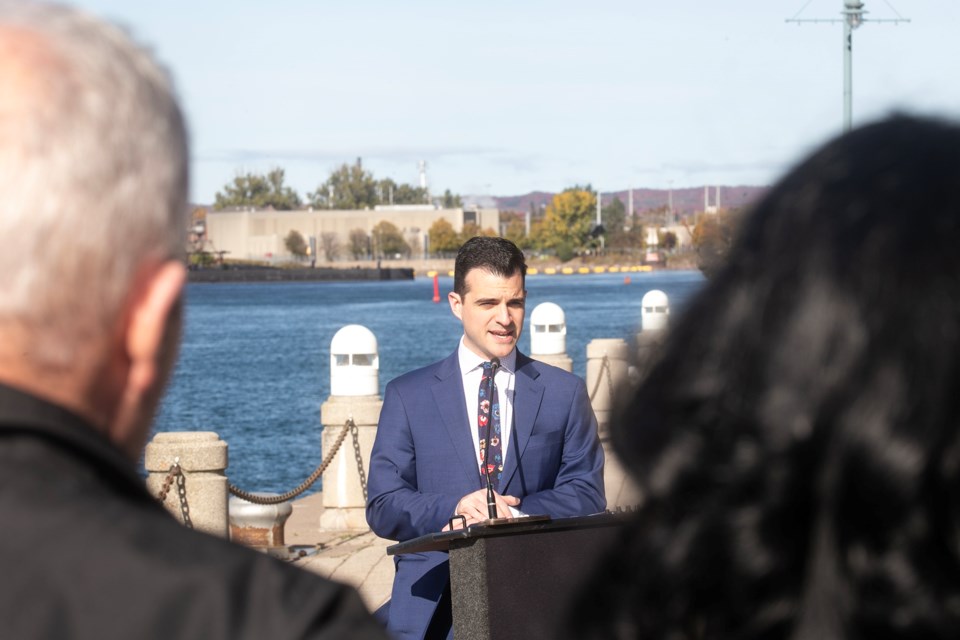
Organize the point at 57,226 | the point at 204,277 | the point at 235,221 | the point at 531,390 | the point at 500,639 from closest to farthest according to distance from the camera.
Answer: the point at 57,226
the point at 500,639
the point at 531,390
the point at 204,277
the point at 235,221

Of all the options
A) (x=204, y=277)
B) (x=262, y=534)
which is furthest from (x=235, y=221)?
(x=262, y=534)

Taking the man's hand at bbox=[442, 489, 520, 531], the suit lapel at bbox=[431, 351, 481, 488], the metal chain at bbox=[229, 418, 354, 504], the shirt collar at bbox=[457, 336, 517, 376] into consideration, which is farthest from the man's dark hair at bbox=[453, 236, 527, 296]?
the metal chain at bbox=[229, 418, 354, 504]

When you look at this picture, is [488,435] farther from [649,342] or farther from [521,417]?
[649,342]

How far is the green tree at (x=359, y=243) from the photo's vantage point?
186m

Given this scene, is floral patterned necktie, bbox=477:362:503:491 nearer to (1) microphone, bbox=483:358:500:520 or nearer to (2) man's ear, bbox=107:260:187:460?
(1) microphone, bbox=483:358:500:520

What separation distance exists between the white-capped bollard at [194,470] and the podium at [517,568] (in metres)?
5.76

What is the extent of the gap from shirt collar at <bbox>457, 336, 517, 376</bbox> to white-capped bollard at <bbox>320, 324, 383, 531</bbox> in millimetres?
6636

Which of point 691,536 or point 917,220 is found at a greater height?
point 917,220

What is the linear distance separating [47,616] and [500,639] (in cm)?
259

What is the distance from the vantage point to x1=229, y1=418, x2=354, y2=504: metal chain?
10388 mm

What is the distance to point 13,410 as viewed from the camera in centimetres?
138

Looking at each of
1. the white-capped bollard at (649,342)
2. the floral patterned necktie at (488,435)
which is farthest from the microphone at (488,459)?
the white-capped bollard at (649,342)

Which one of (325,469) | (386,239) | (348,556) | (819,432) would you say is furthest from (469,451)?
(386,239)

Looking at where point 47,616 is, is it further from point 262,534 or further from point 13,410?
point 262,534
